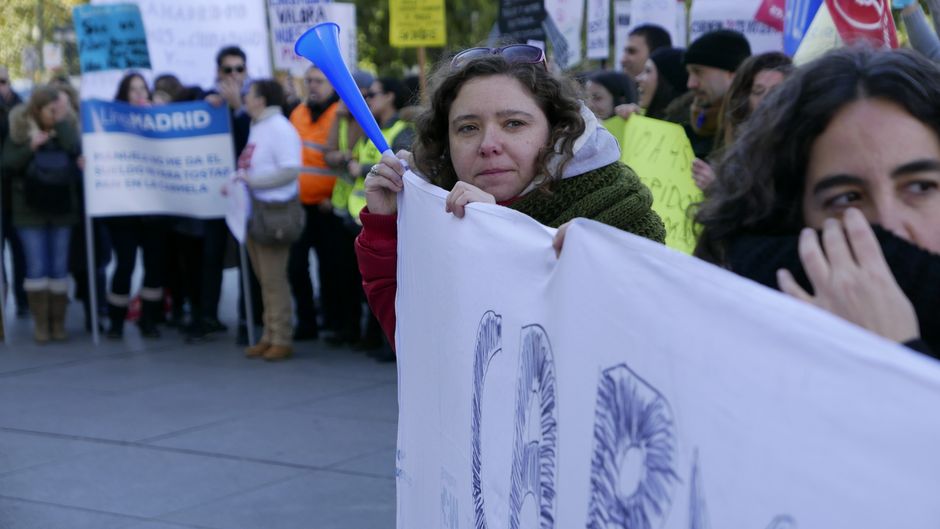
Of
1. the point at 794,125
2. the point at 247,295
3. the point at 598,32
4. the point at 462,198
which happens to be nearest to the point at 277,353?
the point at 247,295

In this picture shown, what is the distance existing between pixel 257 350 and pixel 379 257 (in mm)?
6605

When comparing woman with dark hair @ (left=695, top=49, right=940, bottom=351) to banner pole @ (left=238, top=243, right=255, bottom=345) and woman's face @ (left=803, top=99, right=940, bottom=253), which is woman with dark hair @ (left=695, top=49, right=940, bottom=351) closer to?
woman's face @ (left=803, top=99, right=940, bottom=253)

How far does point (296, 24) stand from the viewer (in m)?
12.1

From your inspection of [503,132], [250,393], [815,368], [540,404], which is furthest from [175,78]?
[815,368]

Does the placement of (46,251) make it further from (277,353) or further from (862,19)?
(862,19)

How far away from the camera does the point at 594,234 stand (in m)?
1.96

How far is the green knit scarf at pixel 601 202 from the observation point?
2.97 meters

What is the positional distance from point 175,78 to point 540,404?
960 centimetres

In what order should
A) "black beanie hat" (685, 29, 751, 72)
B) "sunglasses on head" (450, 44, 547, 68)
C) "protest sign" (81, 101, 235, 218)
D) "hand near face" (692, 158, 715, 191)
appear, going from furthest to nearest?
→ "protest sign" (81, 101, 235, 218), "black beanie hat" (685, 29, 751, 72), "hand near face" (692, 158, 715, 191), "sunglasses on head" (450, 44, 547, 68)

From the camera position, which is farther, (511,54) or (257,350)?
(257,350)

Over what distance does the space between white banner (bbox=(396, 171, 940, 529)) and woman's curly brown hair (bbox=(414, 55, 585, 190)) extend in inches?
12.4

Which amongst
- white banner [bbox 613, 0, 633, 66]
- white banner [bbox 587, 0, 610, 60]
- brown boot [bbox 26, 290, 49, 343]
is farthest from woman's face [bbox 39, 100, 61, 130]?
white banner [bbox 613, 0, 633, 66]

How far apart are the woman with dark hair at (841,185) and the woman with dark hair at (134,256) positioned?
948 cm

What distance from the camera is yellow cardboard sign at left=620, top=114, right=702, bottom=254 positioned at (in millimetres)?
5680
